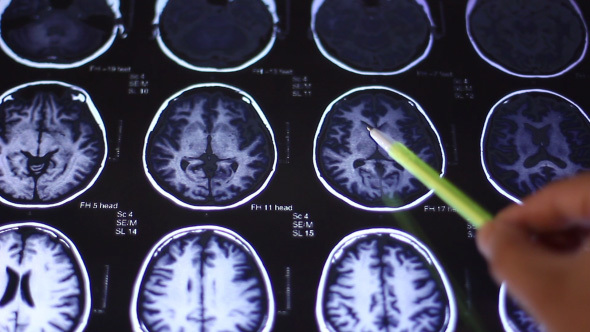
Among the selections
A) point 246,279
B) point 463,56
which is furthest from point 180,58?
point 463,56

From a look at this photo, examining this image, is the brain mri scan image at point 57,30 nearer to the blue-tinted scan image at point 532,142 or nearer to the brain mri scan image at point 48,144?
the brain mri scan image at point 48,144

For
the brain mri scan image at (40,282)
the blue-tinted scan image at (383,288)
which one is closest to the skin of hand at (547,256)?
the blue-tinted scan image at (383,288)

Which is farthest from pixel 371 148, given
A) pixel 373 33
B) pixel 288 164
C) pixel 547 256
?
pixel 547 256

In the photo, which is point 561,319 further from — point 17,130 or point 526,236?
point 17,130

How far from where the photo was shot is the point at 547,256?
63 centimetres

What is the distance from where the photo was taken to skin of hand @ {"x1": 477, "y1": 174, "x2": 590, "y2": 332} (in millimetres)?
604

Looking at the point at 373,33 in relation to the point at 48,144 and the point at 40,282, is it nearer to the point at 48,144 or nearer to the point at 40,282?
the point at 48,144

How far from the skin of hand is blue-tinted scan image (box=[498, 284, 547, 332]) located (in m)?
0.53

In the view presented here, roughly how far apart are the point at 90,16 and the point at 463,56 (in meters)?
0.80

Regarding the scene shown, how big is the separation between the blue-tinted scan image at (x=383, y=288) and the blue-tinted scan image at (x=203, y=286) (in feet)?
0.38

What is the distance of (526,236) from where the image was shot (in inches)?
26.0

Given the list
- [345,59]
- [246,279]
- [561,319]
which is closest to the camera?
[561,319]

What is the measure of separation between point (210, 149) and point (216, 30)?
29 centimetres

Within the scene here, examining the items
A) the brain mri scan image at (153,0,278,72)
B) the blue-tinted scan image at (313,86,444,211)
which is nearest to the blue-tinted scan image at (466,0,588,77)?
the blue-tinted scan image at (313,86,444,211)
